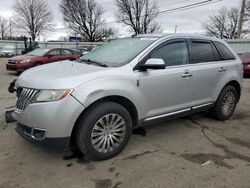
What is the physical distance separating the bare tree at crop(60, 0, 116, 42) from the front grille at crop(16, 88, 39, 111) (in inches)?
1946

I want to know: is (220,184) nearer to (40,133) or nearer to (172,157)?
(172,157)

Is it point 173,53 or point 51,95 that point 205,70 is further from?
point 51,95

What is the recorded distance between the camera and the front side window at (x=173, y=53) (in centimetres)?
397

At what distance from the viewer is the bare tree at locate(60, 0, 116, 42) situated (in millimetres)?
50188

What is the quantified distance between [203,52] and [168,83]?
1.19 metres

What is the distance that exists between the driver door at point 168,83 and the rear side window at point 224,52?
1.00 meters

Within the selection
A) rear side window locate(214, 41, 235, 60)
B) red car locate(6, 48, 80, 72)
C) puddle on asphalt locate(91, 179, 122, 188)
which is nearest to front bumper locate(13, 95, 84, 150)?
puddle on asphalt locate(91, 179, 122, 188)

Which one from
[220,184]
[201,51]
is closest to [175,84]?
[201,51]

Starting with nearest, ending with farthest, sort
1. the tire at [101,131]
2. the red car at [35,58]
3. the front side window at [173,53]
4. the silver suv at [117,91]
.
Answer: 1. the silver suv at [117,91]
2. the tire at [101,131]
3. the front side window at [173,53]
4. the red car at [35,58]

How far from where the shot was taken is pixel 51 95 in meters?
2.97

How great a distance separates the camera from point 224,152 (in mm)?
3764

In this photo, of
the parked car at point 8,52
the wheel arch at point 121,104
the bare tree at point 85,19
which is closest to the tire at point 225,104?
the wheel arch at point 121,104

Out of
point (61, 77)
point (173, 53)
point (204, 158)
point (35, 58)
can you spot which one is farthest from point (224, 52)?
point (35, 58)

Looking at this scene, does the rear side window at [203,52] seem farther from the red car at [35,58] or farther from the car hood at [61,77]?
the red car at [35,58]
